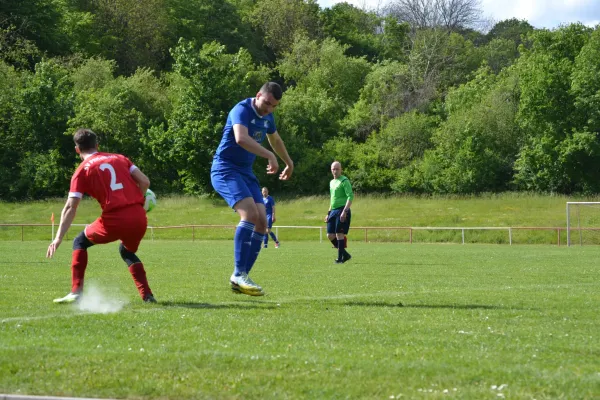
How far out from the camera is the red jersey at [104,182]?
8.20 metres

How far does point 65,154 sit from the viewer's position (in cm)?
6294

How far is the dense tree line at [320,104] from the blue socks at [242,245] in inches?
2026

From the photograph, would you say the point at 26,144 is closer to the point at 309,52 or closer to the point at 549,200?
the point at 309,52

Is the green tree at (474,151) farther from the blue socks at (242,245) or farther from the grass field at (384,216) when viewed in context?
the blue socks at (242,245)

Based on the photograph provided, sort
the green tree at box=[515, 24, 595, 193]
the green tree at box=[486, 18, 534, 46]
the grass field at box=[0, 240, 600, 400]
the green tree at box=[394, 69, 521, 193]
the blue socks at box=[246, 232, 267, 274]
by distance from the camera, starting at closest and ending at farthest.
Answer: the grass field at box=[0, 240, 600, 400] → the blue socks at box=[246, 232, 267, 274] → the green tree at box=[515, 24, 595, 193] → the green tree at box=[394, 69, 521, 193] → the green tree at box=[486, 18, 534, 46]

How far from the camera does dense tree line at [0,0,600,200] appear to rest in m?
59.6

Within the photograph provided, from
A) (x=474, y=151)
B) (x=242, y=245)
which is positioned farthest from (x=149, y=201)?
(x=474, y=151)

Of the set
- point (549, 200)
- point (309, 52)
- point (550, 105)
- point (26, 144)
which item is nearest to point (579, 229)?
point (549, 200)

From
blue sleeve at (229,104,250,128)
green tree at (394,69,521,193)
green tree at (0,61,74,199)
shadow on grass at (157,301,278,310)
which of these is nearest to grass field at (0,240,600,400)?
shadow on grass at (157,301,278,310)

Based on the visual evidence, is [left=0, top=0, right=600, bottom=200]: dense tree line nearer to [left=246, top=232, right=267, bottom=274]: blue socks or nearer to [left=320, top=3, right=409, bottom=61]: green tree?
[left=320, top=3, right=409, bottom=61]: green tree

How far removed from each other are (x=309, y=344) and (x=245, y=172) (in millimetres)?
3773

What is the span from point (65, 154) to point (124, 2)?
82.7 feet

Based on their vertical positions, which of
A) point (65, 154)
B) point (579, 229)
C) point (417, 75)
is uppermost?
point (417, 75)

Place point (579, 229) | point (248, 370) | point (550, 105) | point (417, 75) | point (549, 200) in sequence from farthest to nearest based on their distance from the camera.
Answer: point (417, 75), point (550, 105), point (549, 200), point (579, 229), point (248, 370)
